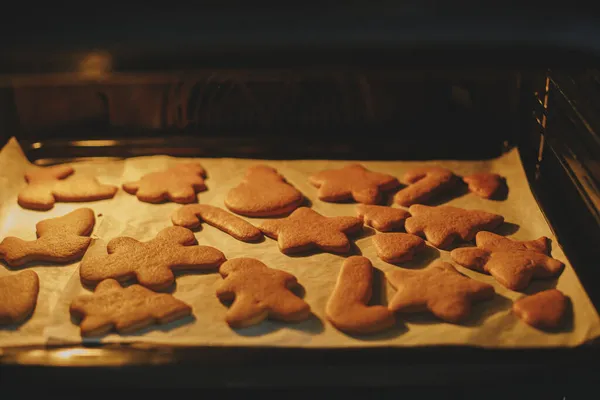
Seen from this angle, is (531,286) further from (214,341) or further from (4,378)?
(4,378)

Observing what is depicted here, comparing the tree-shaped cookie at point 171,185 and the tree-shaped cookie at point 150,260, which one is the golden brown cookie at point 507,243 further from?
the tree-shaped cookie at point 171,185

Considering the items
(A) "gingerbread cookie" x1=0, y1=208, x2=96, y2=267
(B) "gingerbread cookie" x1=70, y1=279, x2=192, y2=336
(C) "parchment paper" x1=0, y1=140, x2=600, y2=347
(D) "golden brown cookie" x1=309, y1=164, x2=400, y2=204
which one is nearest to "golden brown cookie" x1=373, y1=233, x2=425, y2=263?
(C) "parchment paper" x1=0, y1=140, x2=600, y2=347

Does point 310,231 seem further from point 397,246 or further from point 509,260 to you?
point 509,260

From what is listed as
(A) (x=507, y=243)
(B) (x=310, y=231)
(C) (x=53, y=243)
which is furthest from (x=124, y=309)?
(A) (x=507, y=243)

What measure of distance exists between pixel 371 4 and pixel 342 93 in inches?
29.7

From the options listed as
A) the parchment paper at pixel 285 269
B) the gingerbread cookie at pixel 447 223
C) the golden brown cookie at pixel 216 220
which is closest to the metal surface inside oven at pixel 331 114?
the parchment paper at pixel 285 269

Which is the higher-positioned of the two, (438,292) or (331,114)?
(331,114)

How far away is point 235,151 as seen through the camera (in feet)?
5.44

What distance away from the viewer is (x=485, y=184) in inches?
60.0

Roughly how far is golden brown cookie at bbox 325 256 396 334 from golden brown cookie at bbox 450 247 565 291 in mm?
183

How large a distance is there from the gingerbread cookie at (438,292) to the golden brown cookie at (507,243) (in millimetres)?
116

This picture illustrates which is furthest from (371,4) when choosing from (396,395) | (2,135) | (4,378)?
(2,135)

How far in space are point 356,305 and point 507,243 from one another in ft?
1.17

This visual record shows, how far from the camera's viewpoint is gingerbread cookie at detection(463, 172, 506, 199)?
1.51 metres
